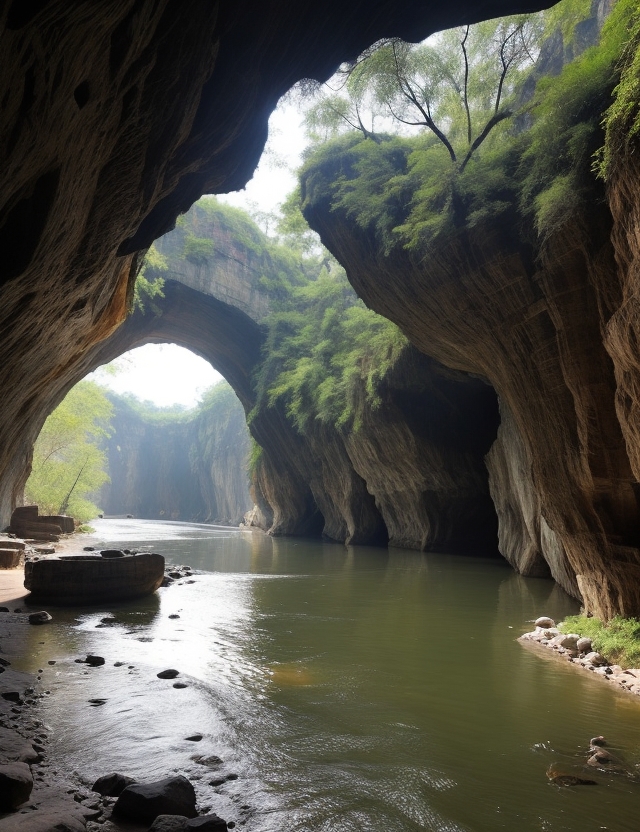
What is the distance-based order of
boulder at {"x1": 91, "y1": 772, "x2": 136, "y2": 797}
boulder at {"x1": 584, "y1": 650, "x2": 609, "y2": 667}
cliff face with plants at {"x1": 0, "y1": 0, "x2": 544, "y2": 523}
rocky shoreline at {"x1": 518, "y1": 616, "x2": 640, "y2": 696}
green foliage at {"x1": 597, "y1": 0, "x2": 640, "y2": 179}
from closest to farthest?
boulder at {"x1": 91, "y1": 772, "x2": 136, "y2": 797} → cliff face with plants at {"x1": 0, "y1": 0, "x2": 544, "y2": 523} → green foliage at {"x1": 597, "y1": 0, "x2": 640, "y2": 179} → rocky shoreline at {"x1": 518, "y1": 616, "x2": 640, "y2": 696} → boulder at {"x1": 584, "y1": 650, "x2": 609, "y2": 667}

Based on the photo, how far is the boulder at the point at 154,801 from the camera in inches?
134

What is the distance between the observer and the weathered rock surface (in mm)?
10156

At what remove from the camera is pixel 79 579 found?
33.6 ft

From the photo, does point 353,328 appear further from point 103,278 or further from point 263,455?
point 103,278

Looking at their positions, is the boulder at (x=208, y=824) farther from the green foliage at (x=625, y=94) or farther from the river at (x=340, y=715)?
the green foliage at (x=625, y=94)

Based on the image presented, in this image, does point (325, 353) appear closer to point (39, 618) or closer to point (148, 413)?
point (39, 618)

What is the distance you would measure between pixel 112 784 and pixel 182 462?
3381 inches

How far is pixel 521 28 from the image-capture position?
37.5ft

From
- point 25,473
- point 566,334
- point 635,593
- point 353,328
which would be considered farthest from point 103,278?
point 353,328

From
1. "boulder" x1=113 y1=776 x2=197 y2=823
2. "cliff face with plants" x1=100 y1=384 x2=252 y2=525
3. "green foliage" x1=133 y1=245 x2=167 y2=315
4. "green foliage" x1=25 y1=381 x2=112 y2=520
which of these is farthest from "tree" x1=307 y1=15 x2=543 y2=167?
"cliff face with plants" x1=100 y1=384 x2=252 y2=525

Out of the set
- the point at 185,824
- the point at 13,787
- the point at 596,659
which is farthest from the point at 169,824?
the point at 596,659

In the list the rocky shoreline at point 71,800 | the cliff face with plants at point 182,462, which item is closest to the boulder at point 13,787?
the rocky shoreline at point 71,800

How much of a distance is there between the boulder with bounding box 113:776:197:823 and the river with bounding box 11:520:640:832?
0.24 meters

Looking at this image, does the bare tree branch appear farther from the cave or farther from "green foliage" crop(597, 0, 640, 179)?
"green foliage" crop(597, 0, 640, 179)
